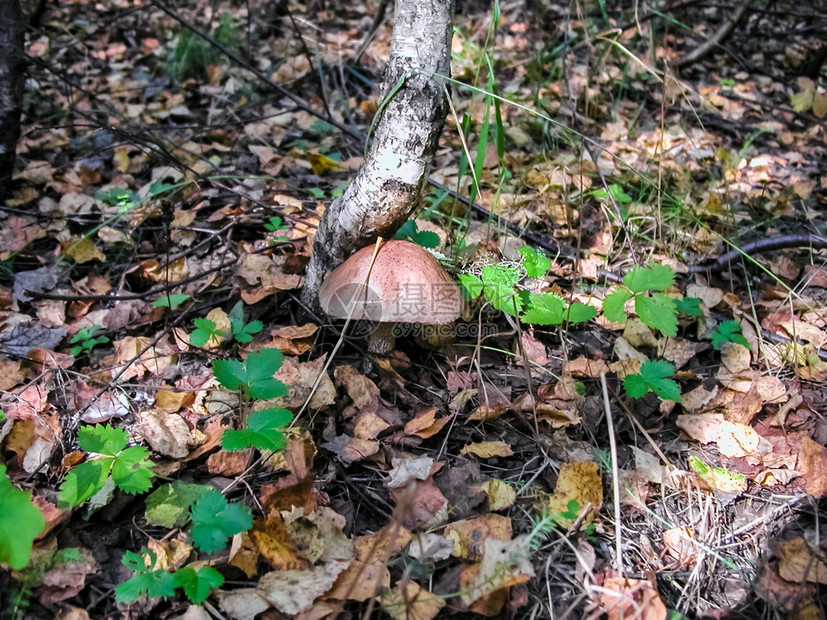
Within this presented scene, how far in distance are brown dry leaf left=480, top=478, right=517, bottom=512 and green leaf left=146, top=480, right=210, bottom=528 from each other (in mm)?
836

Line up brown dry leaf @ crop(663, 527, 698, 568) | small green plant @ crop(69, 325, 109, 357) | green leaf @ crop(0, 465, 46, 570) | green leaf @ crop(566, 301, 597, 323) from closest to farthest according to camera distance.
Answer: green leaf @ crop(0, 465, 46, 570)
brown dry leaf @ crop(663, 527, 698, 568)
green leaf @ crop(566, 301, 597, 323)
small green plant @ crop(69, 325, 109, 357)

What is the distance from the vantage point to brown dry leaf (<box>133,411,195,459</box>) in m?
1.73

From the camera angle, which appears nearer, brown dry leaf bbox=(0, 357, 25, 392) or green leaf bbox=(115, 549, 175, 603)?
green leaf bbox=(115, 549, 175, 603)

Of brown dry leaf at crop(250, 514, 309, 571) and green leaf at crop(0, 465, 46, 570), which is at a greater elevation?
green leaf at crop(0, 465, 46, 570)

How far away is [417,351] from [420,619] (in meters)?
1.07

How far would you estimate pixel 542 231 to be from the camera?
2818 mm

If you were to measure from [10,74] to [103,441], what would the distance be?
2340 millimetres

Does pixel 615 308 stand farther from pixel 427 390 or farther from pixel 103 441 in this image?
pixel 103 441

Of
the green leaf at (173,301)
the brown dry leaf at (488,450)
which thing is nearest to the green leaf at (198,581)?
the brown dry leaf at (488,450)

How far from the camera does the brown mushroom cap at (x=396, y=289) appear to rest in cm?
177

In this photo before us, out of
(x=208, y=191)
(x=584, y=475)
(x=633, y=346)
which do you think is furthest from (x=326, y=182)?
(x=584, y=475)

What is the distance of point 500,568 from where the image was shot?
1.37 m

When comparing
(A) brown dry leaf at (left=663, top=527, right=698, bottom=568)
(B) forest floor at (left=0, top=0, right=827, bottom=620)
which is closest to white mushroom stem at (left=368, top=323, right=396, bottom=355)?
(B) forest floor at (left=0, top=0, right=827, bottom=620)

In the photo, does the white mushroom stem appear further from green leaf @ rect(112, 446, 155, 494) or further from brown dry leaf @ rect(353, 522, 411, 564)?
green leaf @ rect(112, 446, 155, 494)
